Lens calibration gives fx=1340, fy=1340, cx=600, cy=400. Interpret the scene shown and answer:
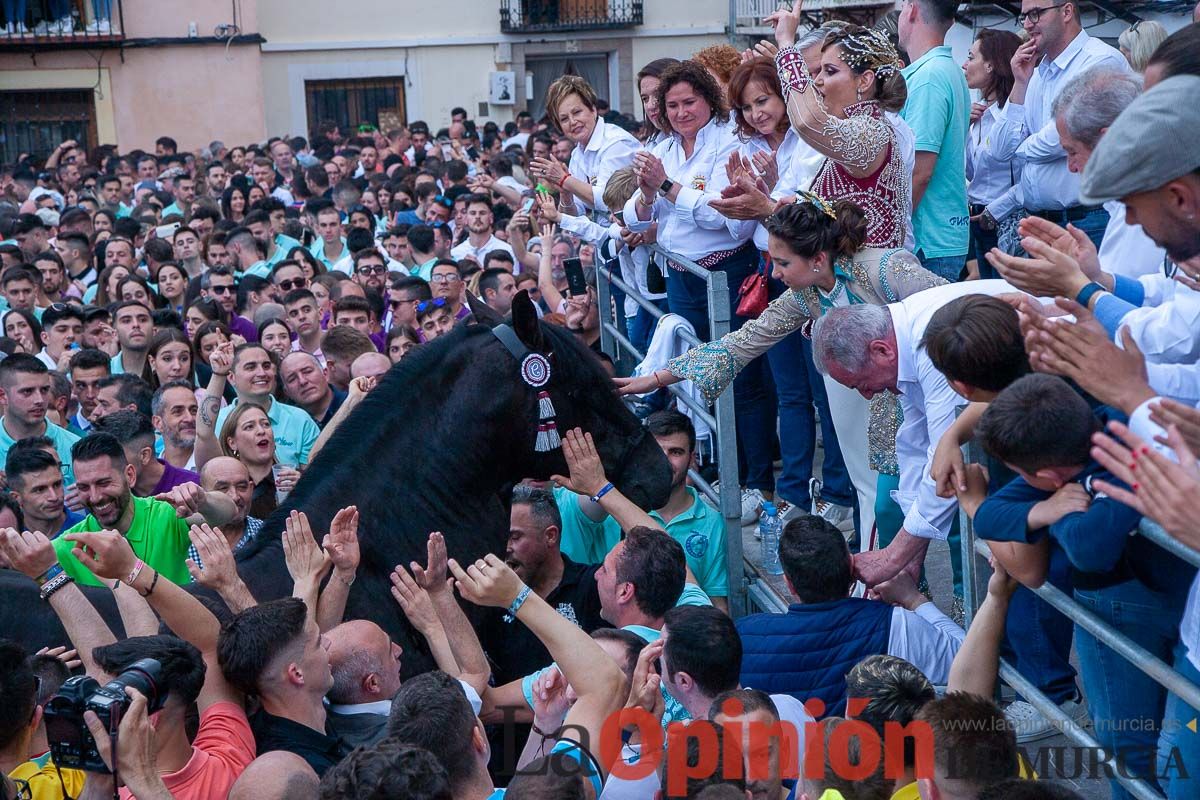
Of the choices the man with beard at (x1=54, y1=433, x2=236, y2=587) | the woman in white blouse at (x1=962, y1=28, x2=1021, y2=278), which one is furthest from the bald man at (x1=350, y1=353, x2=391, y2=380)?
the woman in white blouse at (x1=962, y1=28, x2=1021, y2=278)

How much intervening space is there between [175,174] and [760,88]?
47.8 feet

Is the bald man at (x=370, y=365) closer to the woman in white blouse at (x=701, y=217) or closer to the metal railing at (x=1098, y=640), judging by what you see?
the woman in white blouse at (x=701, y=217)

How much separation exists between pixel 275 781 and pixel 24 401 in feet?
15.7

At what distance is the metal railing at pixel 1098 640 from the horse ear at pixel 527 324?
68.6 inches

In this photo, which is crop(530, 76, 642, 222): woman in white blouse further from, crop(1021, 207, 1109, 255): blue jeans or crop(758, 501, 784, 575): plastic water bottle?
crop(1021, 207, 1109, 255): blue jeans

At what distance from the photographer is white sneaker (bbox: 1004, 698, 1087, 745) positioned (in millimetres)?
4629

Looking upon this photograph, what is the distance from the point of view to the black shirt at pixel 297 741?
154 inches

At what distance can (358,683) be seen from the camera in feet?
14.0

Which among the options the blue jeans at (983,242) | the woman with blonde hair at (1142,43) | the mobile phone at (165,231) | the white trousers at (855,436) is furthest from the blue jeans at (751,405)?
the mobile phone at (165,231)

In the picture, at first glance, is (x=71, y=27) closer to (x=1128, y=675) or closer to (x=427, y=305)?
(x=427, y=305)

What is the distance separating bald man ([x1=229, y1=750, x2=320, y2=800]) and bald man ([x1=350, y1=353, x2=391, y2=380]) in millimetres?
4034

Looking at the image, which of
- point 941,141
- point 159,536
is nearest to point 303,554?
point 159,536

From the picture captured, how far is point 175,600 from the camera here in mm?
4102

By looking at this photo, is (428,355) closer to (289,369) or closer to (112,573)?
(112,573)
